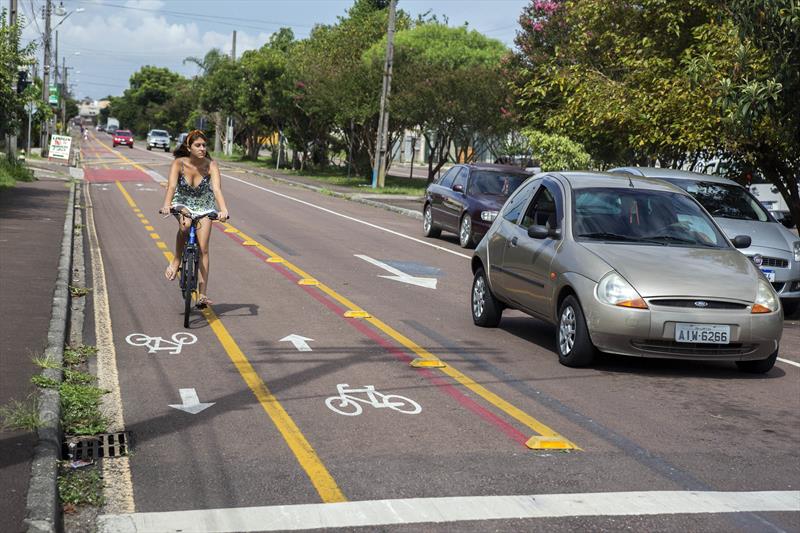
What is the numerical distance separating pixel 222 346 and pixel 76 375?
178 centimetres

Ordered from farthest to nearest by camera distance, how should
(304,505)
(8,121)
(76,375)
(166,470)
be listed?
(8,121) < (76,375) < (166,470) < (304,505)

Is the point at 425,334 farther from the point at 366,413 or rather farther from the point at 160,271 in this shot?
the point at 160,271

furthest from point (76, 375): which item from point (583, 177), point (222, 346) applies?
point (583, 177)

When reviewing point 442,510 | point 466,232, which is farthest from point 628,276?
point 466,232

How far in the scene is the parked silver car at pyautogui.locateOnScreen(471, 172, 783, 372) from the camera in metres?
8.88

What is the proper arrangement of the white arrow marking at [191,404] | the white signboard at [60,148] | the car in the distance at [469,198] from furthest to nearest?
the white signboard at [60,148]
the car in the distance at [469,198]
the white arrow marking at [191,404]

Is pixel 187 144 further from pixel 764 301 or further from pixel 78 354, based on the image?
pixel 764 301

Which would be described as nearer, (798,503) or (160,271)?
(798,503)

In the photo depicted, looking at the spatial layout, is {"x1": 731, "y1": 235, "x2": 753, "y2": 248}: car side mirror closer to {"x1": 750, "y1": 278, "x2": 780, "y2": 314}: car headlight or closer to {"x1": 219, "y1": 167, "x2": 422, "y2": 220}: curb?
{"x1": 750, "y1": 278, "x2": 780, "y2": 314}: car headlight

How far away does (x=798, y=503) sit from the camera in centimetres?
572

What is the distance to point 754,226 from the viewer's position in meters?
14.2

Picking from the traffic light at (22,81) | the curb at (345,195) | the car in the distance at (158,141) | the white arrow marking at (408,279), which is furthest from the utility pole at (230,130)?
the white arrow marking at (408,279)

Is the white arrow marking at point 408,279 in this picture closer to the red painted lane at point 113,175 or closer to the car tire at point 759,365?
the car tire at point 759,365

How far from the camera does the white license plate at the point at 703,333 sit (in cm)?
882
